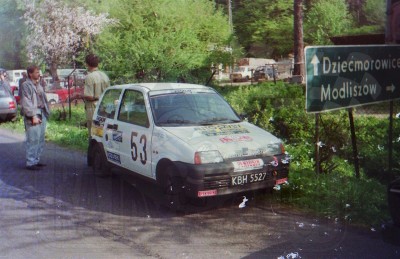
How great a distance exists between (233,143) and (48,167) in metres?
4.29

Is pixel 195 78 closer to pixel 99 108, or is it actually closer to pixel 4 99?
pixel 4 99

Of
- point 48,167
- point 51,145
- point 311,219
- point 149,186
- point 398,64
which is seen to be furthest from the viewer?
point 51,145

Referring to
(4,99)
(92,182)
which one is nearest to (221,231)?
(92,182)

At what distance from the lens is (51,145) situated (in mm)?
11773

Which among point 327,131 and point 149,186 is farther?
point 327,131

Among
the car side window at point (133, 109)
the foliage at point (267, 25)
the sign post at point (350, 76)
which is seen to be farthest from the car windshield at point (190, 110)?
the foliage at point (267, 25)

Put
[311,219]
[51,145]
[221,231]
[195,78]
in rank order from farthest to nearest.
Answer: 1. [195,78]
2. [51,145]
3. [311,219]
4. [221,231]

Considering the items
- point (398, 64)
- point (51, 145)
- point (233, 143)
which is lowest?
point (51, 145)

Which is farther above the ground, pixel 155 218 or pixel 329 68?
pixel 329 68

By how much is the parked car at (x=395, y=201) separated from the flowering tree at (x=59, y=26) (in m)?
33.5

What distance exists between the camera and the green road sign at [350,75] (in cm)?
548

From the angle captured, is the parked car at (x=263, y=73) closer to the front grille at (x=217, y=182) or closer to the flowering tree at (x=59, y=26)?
the flowering tree at (x=59, y=26)

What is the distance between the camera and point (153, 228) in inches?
218

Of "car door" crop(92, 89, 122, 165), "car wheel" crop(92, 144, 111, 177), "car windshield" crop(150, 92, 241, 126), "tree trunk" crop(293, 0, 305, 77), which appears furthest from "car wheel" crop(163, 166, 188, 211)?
"tree trunk" crop(293, 0, 305, 77)
